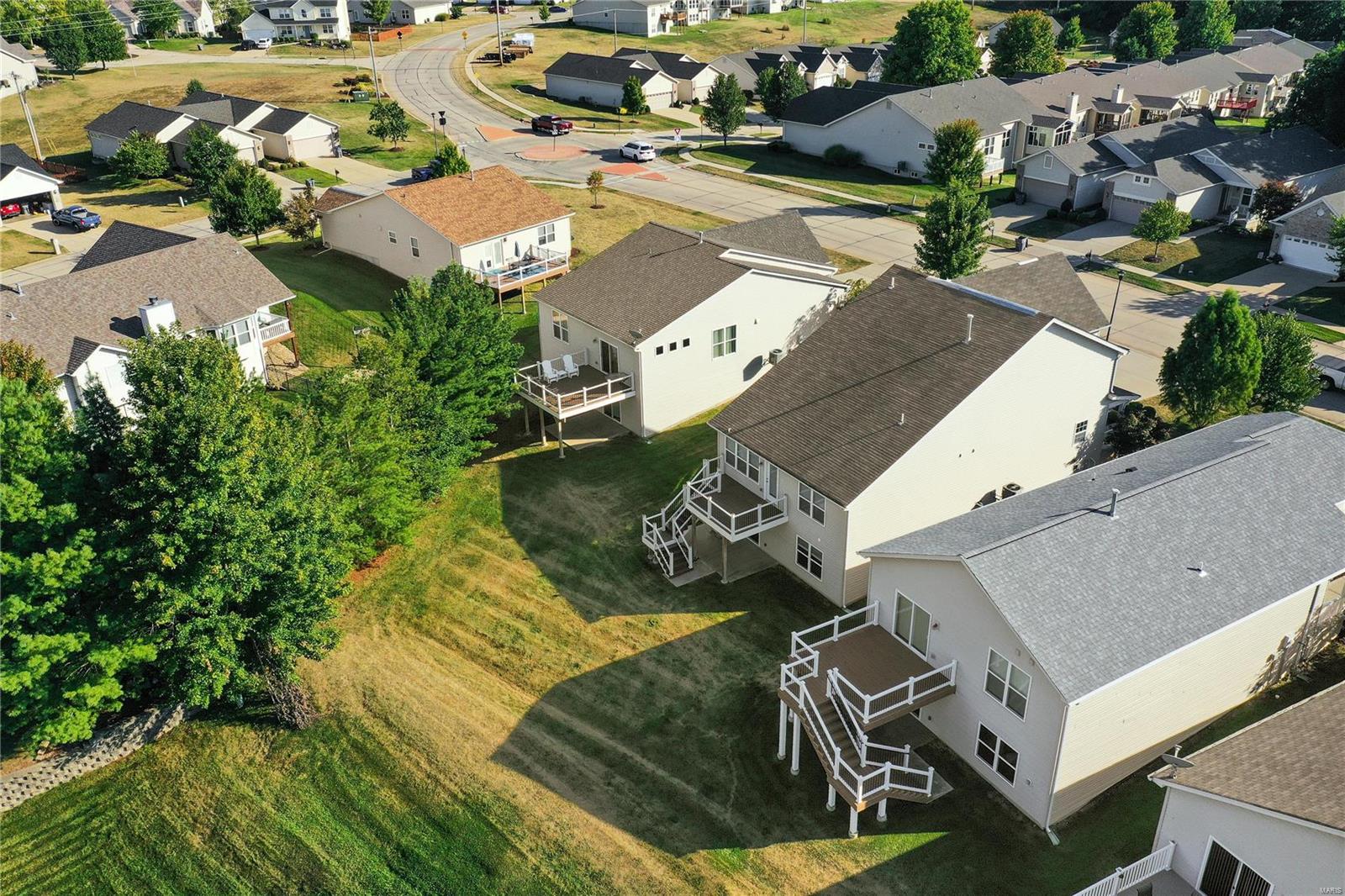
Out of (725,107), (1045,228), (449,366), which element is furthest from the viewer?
(725,107)

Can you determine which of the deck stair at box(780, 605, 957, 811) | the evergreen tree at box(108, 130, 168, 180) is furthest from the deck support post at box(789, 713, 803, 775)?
the evergreen tree at box(108, 130, 168, 180)

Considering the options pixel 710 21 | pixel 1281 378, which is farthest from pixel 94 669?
pixel 710 21

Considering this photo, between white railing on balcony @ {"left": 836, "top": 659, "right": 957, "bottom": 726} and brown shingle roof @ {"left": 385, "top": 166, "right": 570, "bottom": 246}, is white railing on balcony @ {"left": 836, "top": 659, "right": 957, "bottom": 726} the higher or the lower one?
the lower one

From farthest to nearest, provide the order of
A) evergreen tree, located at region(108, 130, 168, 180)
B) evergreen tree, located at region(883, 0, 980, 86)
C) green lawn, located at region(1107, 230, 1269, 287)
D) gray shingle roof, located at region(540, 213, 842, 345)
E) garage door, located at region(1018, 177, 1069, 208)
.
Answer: evergreen tree, located at region(883, 0, 980, 86)
evergreen tree, located at region(108, 130, 168, 180)
garage door, located at region(1018, 177, 1069, 208)
green lawn, located at region(1107, 230, 1269, 287)
gray shingle roof, located at region(540, 213, 842, 345)

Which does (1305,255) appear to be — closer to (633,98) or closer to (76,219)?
(633,98)

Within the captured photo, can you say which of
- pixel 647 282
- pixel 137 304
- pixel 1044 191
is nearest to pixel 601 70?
pixel 1044 191

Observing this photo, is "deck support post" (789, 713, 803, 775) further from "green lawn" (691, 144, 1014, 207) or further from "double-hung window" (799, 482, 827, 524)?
"green lawn" (691, 144, 1014, 207)
